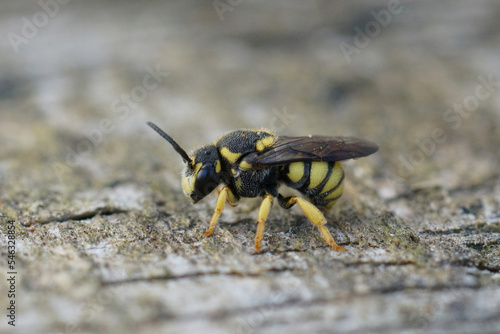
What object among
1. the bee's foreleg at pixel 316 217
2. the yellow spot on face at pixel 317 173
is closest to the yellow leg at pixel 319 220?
the bee's foreleg at pixel 316 217

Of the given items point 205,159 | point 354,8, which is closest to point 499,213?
point 205,159

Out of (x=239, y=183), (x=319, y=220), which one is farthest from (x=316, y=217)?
(x=239, y=183)

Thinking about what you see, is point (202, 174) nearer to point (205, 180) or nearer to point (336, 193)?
point (205, 180)

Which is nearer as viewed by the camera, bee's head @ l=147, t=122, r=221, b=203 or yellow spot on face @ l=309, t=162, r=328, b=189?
bee's head @ l=147, t=122, r=221, b=203

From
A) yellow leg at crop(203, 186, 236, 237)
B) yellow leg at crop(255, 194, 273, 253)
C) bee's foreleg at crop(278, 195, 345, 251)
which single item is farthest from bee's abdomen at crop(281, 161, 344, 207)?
yellow leg at crop(203, 186, 236, 237)

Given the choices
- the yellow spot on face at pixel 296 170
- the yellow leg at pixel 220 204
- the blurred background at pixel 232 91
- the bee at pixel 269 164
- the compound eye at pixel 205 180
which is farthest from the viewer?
the blurred background at pixel 232 91

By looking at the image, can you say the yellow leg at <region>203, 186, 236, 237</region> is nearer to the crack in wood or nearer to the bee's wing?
the bee's wing

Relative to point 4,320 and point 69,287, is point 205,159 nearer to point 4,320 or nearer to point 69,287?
point 69,287

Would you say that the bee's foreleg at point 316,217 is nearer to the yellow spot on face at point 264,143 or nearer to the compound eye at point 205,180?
the yellow spot on face at point 264,143

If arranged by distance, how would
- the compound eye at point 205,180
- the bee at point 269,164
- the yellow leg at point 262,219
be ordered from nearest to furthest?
the yellow leg at point 262,219
the compound eye at point 205,180
the bee at point 269,164
